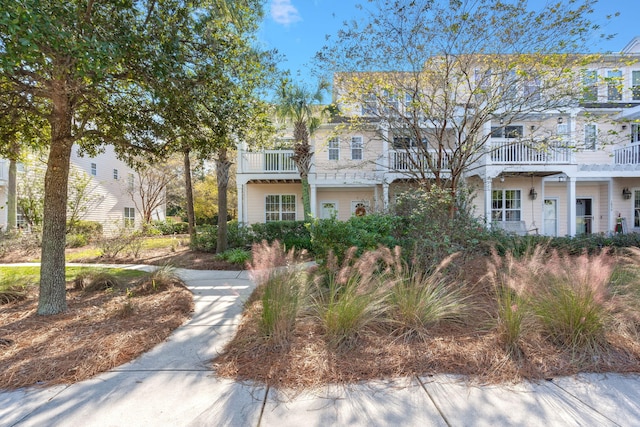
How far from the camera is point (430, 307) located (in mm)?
3809

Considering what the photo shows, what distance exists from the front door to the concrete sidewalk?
1598 centimetres

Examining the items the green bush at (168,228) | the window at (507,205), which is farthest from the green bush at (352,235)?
the green bush at (168,228)

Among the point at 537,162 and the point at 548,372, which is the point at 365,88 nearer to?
the point at 548,372

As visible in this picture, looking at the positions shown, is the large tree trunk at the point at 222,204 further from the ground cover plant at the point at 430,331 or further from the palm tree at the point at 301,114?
the ground cover plant at the point at 430,331

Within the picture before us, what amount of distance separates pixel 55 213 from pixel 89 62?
8.32 feet

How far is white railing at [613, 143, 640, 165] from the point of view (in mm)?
13531

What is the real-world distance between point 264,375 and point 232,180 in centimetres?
2400

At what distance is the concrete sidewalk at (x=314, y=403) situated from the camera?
2.39 meters

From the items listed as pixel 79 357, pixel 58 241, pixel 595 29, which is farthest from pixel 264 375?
pixel 595 29

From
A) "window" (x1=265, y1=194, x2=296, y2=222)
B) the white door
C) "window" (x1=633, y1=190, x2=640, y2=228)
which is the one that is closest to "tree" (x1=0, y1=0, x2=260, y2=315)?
"window" (x1=265, y1=194, x2=296, y2=222)

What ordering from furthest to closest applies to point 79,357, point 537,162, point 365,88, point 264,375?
point 537,162
point 365,88
point 79,357
point 264,375

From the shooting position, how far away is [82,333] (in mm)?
3922

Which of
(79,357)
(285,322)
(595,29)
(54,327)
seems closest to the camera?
(79,357)

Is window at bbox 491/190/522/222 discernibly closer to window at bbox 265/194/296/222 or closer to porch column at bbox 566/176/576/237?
porch column at bbox 566/176/576/237
